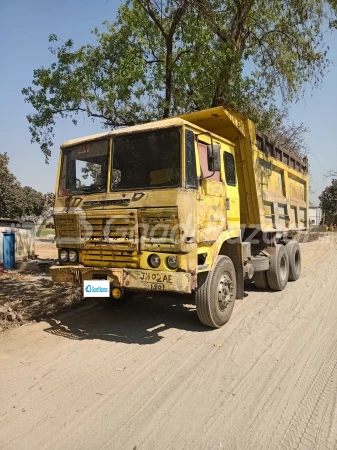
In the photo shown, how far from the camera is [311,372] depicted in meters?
3.81

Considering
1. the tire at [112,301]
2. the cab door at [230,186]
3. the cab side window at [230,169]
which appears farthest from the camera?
the tire at [112,301]

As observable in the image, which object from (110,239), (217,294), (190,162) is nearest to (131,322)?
(217,294)

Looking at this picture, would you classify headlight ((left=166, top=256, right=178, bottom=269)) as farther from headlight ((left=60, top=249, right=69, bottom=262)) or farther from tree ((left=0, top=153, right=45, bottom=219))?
tree ((left=0, top=153, right=45, bottom=219))

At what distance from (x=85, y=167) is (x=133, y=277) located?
1.86 m

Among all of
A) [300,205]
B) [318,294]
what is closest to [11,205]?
[300,205]

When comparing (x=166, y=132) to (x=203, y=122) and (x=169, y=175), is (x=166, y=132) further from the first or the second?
(x=203, y=122)

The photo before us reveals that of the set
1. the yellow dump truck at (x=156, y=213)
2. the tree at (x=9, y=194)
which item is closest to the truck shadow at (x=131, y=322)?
the yellow dump truck at (x=156, y=213)

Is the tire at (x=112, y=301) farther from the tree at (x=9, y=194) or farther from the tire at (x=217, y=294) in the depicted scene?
the tree at (x=9, y=194)

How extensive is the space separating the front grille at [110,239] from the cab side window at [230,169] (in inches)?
76.4

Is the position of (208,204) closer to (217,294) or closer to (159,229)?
(159,229)

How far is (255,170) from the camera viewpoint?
656 cm

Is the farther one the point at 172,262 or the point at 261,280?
the point at 261,280

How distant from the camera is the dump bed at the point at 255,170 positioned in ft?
20.5

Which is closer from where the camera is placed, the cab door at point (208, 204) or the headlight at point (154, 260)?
the headlight at point (154, 260)
